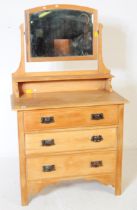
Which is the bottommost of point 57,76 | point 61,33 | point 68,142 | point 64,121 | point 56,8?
point 68,142

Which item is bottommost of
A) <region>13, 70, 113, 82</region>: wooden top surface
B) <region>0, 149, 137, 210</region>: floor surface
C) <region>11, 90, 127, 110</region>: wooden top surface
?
<region>0, 149, 137, 210</region>: floor surface

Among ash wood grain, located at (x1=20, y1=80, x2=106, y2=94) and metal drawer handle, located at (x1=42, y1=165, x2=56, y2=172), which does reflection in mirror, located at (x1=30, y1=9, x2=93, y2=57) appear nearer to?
ash wood grain, located at (x1=20, y1=80, x2=106, y2=94)

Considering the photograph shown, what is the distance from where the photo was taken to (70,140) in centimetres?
218

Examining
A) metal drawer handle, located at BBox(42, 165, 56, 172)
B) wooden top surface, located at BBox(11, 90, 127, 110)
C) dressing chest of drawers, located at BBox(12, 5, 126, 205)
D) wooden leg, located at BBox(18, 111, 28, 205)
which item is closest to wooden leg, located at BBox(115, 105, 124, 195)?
dressing chest of drawers, located at BBox(12, 5, 126, 205)

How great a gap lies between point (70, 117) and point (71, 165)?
34 cm

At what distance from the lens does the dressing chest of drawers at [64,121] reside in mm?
2123

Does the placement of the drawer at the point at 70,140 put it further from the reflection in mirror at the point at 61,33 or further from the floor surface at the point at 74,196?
the reflection in mirror at the point at 61,33

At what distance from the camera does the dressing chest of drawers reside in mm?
2123

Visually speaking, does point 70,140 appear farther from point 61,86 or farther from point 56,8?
point 56,8

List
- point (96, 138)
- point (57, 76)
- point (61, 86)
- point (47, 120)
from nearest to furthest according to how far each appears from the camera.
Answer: point (47, 120)
point (96, 138)
point (57, 76)
point (61, 86)

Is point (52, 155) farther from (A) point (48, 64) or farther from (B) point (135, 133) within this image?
(B) point (135, 133)

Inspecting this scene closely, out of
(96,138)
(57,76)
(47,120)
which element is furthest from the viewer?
(57,76)

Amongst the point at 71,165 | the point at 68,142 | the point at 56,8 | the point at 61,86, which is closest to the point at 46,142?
the point at 68,142

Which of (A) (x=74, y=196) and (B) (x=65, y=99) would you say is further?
(A) (x=74, y=196)
